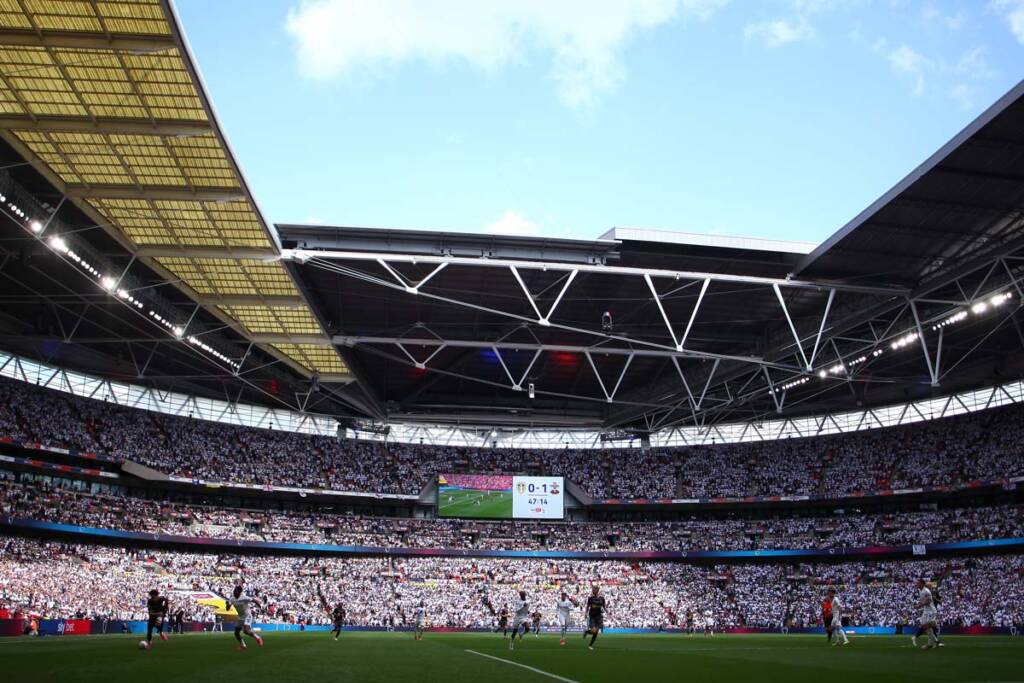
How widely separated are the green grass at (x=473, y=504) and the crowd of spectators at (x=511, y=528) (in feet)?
7.86

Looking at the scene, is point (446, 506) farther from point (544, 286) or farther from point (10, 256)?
point (10, 256)

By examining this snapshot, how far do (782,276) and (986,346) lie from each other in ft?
80.4

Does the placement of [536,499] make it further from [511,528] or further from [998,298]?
[998,298]

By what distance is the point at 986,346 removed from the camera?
57.0 metres

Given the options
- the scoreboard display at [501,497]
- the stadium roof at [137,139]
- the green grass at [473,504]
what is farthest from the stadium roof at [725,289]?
the green grass at [473,504]

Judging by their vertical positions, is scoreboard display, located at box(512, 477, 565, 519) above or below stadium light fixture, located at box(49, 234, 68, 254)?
below

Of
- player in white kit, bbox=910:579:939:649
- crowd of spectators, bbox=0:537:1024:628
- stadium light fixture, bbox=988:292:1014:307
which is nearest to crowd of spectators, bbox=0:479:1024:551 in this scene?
crowd of spectators, bbox=0:537:1024:628

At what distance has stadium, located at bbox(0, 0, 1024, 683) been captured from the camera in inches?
1040

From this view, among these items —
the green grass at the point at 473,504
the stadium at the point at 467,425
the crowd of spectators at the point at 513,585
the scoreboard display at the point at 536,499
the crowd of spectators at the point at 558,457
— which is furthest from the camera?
the scoreboard display at the point at 536,499

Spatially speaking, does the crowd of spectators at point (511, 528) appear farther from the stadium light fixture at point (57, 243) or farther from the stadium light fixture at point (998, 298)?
the stadium light fixture at point (998, 298)

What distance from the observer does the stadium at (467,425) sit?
2642 cm

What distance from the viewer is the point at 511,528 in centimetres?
7288

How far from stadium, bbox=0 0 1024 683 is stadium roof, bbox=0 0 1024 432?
19 cm

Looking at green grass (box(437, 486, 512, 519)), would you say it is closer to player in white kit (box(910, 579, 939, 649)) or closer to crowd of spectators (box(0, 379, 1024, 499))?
crowd of spectators (box(0, 379, 1024, 499))
